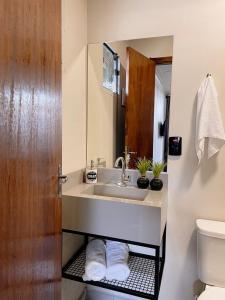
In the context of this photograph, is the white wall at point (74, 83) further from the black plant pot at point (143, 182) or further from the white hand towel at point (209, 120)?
the white hand towel at point (209, 120)

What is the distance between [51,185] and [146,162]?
0.80 metres

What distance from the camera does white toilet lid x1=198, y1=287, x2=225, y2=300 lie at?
4.23 feet

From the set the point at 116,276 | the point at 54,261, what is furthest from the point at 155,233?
the point at 54,261

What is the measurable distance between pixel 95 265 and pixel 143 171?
69 cm

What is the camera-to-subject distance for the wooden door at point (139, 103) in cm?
173

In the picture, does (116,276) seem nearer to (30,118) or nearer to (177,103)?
(30,118)

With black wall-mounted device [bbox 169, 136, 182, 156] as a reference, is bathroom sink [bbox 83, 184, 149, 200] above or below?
below

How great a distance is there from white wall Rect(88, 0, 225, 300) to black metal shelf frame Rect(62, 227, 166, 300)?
178 millimetres

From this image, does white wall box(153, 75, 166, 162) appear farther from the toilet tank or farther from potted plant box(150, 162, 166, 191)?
the toilet tank

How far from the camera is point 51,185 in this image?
113cm

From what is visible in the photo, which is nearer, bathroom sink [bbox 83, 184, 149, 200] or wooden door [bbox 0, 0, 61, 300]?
wooden door [bbox 0, 0, 61, 300]

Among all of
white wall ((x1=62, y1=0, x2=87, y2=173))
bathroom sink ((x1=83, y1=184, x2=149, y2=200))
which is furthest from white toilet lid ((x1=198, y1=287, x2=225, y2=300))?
white wall ((x1=62, y1=0, x2=87, y2=173))

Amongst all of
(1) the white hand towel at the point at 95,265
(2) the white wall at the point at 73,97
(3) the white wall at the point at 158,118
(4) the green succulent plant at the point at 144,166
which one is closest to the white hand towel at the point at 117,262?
(1) the white hand towel at the point at 95,265

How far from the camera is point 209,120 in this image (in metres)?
1.49
